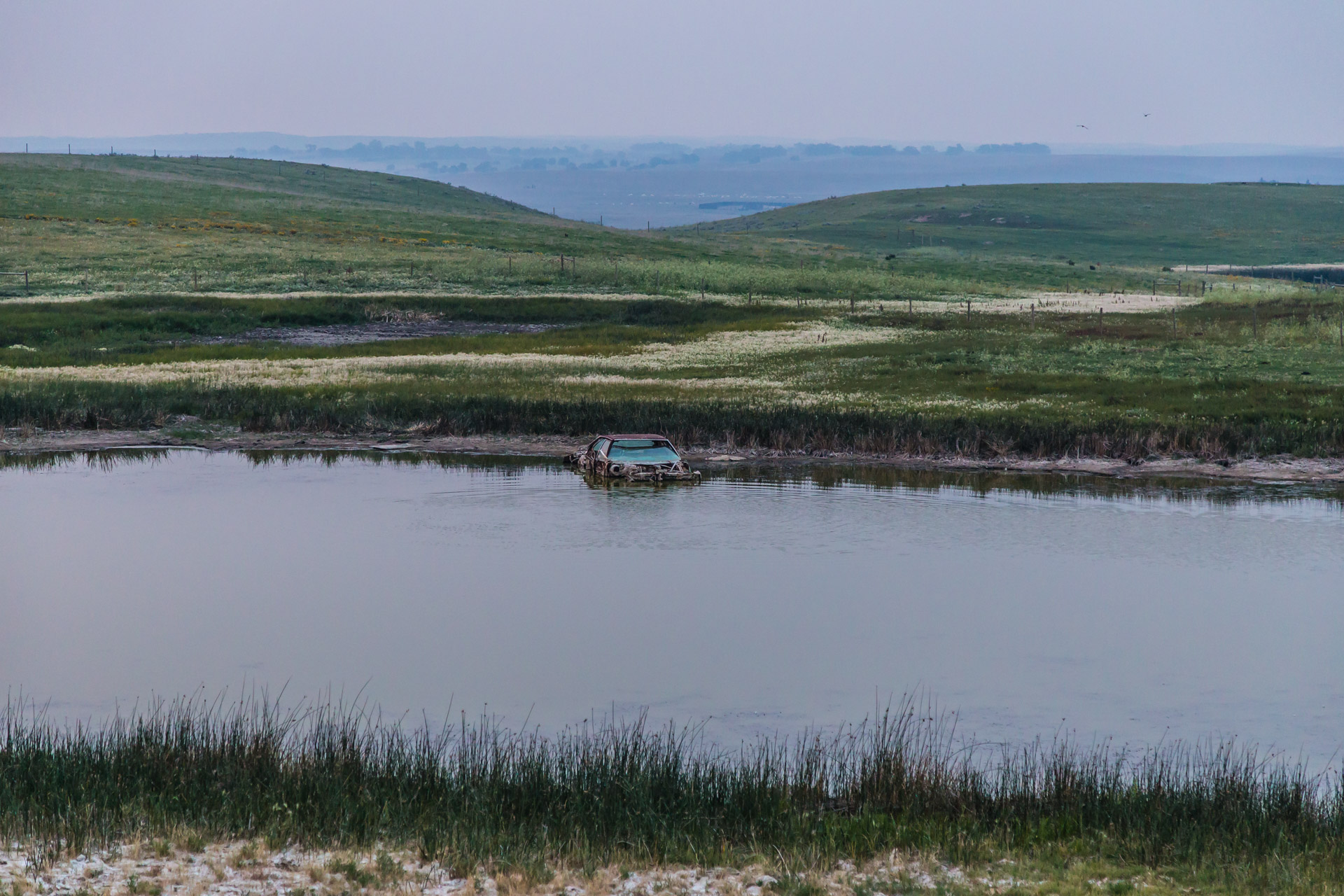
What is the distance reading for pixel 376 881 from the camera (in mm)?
11555

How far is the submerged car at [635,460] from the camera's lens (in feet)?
117

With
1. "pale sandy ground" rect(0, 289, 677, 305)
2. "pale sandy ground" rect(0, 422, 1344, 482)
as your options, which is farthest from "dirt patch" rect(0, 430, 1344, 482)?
"pale sandy ground" rect(0, 289, 677, 305)

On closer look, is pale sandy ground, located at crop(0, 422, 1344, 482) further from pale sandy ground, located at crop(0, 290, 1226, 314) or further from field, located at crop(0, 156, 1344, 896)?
pale sandy ground, located at crop(0, 290, 1226, 314)

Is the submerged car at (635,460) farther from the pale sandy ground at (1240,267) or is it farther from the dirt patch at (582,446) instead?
the pale sandy ground at (1240,267)

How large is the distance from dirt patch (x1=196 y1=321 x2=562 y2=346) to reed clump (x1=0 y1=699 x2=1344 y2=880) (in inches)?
2218

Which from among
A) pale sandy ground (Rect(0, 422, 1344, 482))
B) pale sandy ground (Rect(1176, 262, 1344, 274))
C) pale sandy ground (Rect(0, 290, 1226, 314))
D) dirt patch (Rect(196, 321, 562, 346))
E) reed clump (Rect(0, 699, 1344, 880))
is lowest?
pale sandy ground (Rect(0, 422, 1344, 482))

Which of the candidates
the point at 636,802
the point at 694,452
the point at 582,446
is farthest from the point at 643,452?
the point at 636,802

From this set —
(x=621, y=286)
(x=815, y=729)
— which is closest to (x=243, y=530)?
(x=815, y=729)

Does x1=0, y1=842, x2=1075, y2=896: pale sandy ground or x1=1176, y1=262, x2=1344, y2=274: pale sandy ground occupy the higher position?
Result: x1=1176, y1=262, x2=1344, y2=274: pale sandy ground

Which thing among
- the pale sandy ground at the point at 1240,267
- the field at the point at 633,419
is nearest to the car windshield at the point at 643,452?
the field at the point at 633,419

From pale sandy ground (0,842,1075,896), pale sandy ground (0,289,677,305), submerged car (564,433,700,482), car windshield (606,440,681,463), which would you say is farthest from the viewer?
pale sandy ground (0,289,677,305)

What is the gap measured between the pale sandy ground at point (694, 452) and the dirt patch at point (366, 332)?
24974mm

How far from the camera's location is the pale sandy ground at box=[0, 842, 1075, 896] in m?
11.3

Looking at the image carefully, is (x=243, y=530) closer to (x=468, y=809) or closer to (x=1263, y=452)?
(x=468, y=809)
